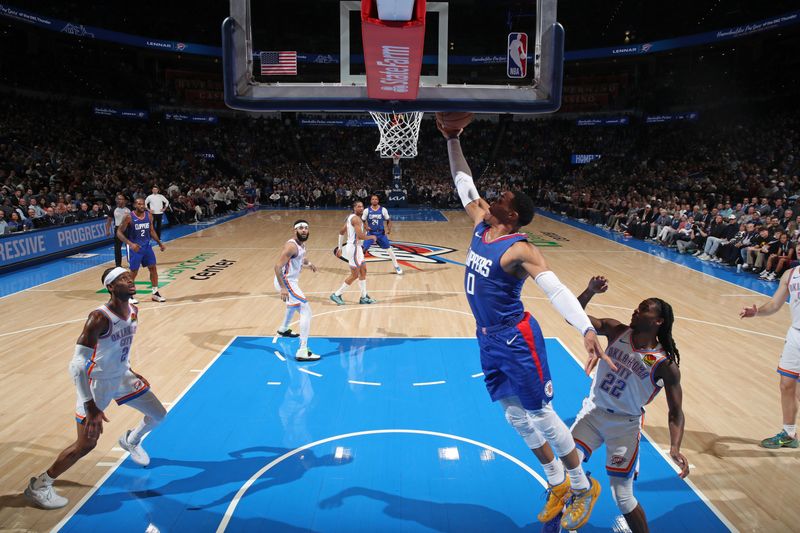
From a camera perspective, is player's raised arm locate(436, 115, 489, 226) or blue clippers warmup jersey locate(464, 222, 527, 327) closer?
blue clippers warmup jersey locate(464, 222, 527, 327)

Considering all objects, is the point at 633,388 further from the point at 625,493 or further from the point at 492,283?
the point at 492,283

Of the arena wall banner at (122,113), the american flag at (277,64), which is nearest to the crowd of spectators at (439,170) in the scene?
the arena wall banner at (122,113)

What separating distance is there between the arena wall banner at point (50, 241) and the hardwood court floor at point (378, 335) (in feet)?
5.36

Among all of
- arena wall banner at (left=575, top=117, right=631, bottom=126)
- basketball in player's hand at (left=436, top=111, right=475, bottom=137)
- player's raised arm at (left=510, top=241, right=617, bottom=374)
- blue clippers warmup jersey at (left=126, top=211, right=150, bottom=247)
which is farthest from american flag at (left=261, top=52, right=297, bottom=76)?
arena wall banner at (left=575, top=117, right=631, bottom=126)

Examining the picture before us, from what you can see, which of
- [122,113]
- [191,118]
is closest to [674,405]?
[122,113]

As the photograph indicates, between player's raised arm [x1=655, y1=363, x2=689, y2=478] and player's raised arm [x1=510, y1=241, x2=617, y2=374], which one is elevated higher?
player's raised arm [x1=510, y1=241, x2=617, y2=374]

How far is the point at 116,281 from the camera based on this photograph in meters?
4.00

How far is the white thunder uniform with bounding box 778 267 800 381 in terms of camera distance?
4.89 meters

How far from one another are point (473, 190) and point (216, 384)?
13.0ft

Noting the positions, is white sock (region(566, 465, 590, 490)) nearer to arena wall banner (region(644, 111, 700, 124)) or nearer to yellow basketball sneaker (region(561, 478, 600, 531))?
yellow basketball sneaker (region(561, 478, 600, 531))

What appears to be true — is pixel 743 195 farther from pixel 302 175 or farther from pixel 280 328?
pixel 302 175

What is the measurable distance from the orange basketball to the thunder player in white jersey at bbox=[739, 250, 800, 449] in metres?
3.04

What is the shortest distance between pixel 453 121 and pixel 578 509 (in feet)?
9.56

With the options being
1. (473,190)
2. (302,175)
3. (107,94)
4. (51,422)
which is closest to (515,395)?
(473,190)
